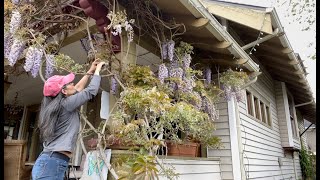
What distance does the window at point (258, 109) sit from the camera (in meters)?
6.68

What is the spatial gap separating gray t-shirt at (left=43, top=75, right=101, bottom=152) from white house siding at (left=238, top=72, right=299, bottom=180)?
13.0 ft

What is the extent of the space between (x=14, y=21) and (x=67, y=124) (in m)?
1.33

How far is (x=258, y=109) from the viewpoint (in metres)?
7.30

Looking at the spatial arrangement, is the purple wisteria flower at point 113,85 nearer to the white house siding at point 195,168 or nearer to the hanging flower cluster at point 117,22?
the hanging flower cluster at point 117,22

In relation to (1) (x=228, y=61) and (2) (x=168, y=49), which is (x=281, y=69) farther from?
(2) (x=168, y=49)

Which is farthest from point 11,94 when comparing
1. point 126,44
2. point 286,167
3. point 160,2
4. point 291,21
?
point 291,21

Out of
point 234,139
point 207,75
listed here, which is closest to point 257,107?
point 234,139

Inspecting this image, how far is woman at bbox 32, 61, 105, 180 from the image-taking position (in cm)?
216

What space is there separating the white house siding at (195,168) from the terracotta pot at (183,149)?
122mm

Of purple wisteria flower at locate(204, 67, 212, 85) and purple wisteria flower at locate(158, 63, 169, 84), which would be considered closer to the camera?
purple wisteria flower at locate(158, 63, 169, 84)

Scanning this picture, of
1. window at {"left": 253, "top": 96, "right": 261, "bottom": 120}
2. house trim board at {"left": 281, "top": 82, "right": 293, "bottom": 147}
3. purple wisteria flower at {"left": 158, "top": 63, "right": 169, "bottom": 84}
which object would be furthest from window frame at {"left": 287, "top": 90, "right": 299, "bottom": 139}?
purple wisteria flower at {"left": 158, "top": 63, "right": 169, "bottom": 84}

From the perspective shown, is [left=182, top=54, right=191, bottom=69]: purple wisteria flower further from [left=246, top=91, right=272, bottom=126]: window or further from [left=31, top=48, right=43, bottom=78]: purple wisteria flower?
[left=246, top=91, right=272, bottom=126]: window

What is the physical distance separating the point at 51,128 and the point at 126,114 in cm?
89

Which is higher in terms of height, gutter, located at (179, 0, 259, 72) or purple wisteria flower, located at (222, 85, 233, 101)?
gutter, located at (179, 0, 259, 72)
